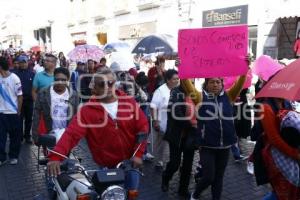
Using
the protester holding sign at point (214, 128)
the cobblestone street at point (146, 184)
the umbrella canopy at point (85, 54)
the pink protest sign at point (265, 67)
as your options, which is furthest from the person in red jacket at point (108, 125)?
the umbrella canopy at point (85, 54)

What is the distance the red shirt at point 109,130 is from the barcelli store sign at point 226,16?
40.9ft

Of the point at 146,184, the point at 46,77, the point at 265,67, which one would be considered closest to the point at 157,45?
the point at 46,77

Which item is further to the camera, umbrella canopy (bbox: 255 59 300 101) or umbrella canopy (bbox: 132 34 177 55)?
umbrella canopy (bbox: 132 34 177 55)

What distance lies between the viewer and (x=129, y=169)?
3.20 metres

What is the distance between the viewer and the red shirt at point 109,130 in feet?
11.4

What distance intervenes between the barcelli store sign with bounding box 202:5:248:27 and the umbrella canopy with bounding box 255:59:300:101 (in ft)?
41.7

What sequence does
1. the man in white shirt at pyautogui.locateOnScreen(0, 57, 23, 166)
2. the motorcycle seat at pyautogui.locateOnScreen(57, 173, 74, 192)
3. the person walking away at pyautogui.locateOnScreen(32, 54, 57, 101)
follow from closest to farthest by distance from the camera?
1. the motorcycle seat at pyautogui.locateOnScreen(57, 173, 74, 192)
2. the man in white shirt at pyautogui.locateOnScreen(0, 57, 23, 166)
3. the person walking away at pyautogui.locateOnScreen(32, 54, 57, 101)

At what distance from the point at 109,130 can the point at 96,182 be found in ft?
2.18

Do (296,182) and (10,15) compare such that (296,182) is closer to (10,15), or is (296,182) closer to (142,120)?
(142,120)

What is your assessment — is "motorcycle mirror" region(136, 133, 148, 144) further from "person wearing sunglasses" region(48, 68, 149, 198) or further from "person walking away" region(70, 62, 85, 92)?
"person walking away" region(70, 62, 85, 92)

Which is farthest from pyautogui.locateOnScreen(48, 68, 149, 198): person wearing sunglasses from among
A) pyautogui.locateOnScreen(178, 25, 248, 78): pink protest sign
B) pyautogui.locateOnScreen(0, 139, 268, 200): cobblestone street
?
pyautogui.locateOnScreen(0, 139, 268, 200): cobblestone street

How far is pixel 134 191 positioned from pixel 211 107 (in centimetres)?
172

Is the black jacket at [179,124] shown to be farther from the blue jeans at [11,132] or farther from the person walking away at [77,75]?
the person walking away at [77,75]

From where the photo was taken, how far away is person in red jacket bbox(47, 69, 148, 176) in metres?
3.44
